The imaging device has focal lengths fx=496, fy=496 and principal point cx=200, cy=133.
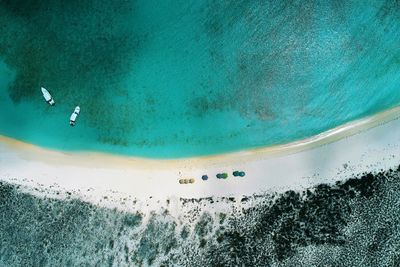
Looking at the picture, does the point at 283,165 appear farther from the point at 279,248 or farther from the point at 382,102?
the point at 382,102

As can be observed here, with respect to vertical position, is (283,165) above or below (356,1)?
below

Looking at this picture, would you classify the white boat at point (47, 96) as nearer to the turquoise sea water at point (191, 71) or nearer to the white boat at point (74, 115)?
the turquoise sea water at point (191, 71)

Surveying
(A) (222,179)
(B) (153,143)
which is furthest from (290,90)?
(B) (153,143)

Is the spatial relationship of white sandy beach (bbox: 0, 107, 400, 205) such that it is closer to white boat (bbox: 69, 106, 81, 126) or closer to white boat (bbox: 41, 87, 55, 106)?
white boat (bbox: 69, 106, 81, 126)

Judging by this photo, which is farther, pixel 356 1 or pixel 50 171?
pixel 356 1

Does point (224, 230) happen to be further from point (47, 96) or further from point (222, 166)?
point (47, 96)

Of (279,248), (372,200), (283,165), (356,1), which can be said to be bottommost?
(279,248)

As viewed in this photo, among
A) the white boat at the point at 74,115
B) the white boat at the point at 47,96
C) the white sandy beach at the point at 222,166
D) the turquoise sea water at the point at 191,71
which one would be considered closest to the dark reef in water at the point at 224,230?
the white sandy beach at the point at 222,166

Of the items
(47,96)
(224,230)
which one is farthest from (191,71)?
(224,230)
